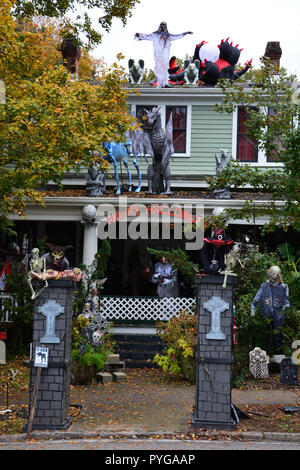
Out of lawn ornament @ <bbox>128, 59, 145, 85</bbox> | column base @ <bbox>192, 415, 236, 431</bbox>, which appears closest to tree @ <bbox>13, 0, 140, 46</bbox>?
lawn ornament @ <bbox>128, 59, 145, 85</bbox>

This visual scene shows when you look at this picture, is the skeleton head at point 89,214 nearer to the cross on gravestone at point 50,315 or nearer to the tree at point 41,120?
the tree at point 41,120

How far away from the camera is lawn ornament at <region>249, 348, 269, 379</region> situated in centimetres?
1206

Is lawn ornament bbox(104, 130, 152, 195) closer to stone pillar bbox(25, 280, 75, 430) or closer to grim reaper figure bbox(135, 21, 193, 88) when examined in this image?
grim reaper figure bbox(135, 21, 193, 88)

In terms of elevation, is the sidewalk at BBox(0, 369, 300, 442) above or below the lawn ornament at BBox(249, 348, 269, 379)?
below

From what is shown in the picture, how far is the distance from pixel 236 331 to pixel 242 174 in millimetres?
3813

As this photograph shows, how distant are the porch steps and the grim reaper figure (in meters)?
8.75

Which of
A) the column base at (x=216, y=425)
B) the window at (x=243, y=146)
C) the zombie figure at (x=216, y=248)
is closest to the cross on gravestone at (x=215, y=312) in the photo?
the column base at (x=216, y=425)

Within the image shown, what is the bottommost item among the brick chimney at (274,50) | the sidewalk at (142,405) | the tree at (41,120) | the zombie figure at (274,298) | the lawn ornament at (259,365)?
the sidewalk at (142,405)

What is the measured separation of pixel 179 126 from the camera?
752 inches

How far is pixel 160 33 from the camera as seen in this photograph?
19188 mm

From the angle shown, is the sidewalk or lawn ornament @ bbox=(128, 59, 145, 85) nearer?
the sidewalk

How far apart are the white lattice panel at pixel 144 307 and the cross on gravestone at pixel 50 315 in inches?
243

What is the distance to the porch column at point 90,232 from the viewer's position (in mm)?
15759

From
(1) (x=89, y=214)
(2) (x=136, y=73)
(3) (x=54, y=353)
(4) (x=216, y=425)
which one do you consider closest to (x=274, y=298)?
(4) (x=216, y=425)
